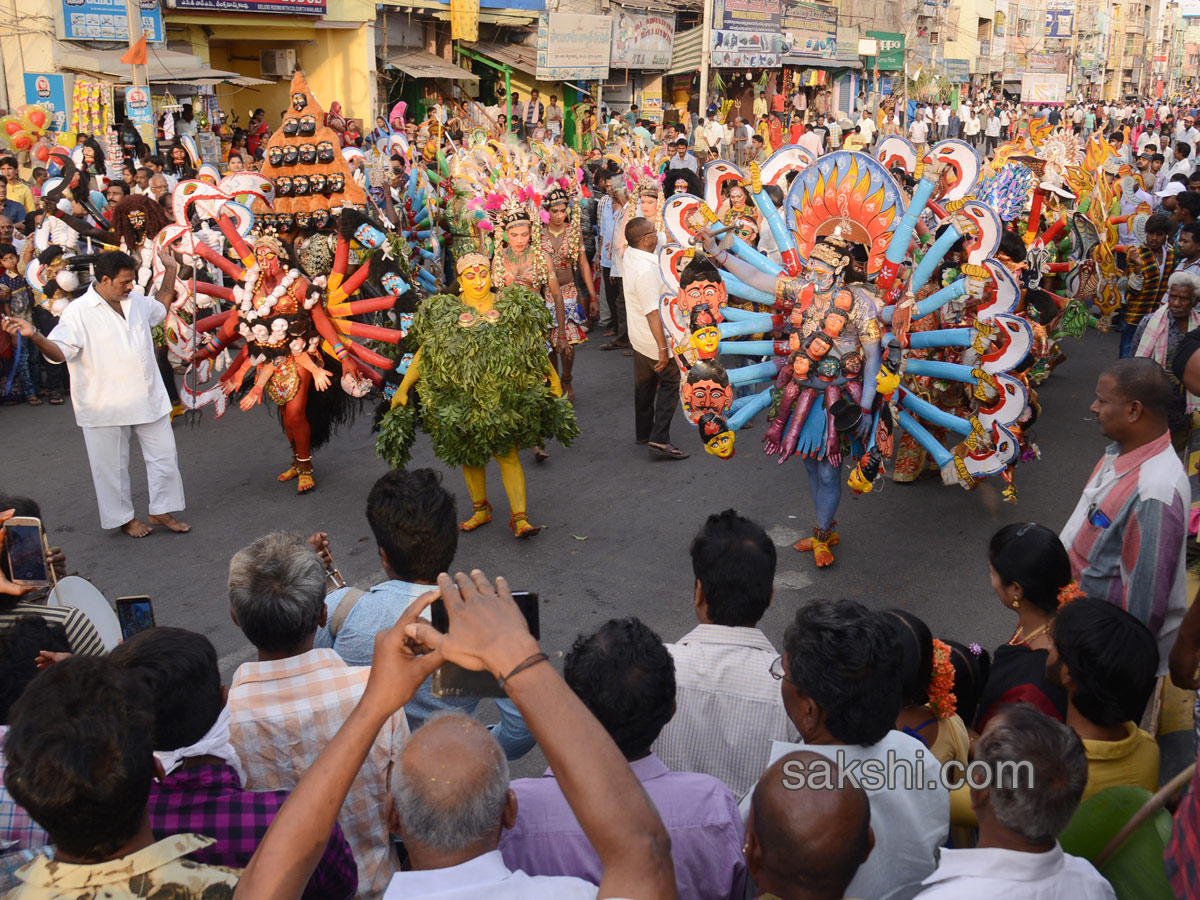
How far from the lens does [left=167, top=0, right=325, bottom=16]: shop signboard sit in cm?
1661

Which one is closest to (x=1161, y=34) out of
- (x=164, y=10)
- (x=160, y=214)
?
(x=164, y=10)

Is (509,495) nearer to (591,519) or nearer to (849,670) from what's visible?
(591,519)

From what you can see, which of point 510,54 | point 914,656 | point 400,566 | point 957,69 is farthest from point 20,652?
point 957,69

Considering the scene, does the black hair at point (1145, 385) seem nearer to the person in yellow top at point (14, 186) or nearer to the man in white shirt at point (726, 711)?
the man in white shirt at point (726, 711)

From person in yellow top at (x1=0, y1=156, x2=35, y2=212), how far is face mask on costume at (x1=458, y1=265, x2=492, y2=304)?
6.60m

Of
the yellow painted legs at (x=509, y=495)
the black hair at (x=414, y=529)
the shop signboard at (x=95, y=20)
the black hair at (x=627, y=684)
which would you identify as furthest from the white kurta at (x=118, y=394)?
the shop signboard at (x=95, y=20)

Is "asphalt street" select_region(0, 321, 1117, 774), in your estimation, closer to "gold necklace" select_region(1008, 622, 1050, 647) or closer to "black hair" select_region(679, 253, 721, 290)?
"black hair" select_region(679, 253, 721, 290)

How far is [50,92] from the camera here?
14656 millimetres

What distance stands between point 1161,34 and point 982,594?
95658 millimetres

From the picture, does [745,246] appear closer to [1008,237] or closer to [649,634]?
[1008,237]

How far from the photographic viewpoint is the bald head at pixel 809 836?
186cm

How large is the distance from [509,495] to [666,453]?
1757 mm

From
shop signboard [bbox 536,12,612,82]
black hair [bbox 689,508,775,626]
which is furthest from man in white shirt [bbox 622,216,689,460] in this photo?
shop signboard [bbox 536,12,612,82]

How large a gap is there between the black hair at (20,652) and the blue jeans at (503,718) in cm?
99
